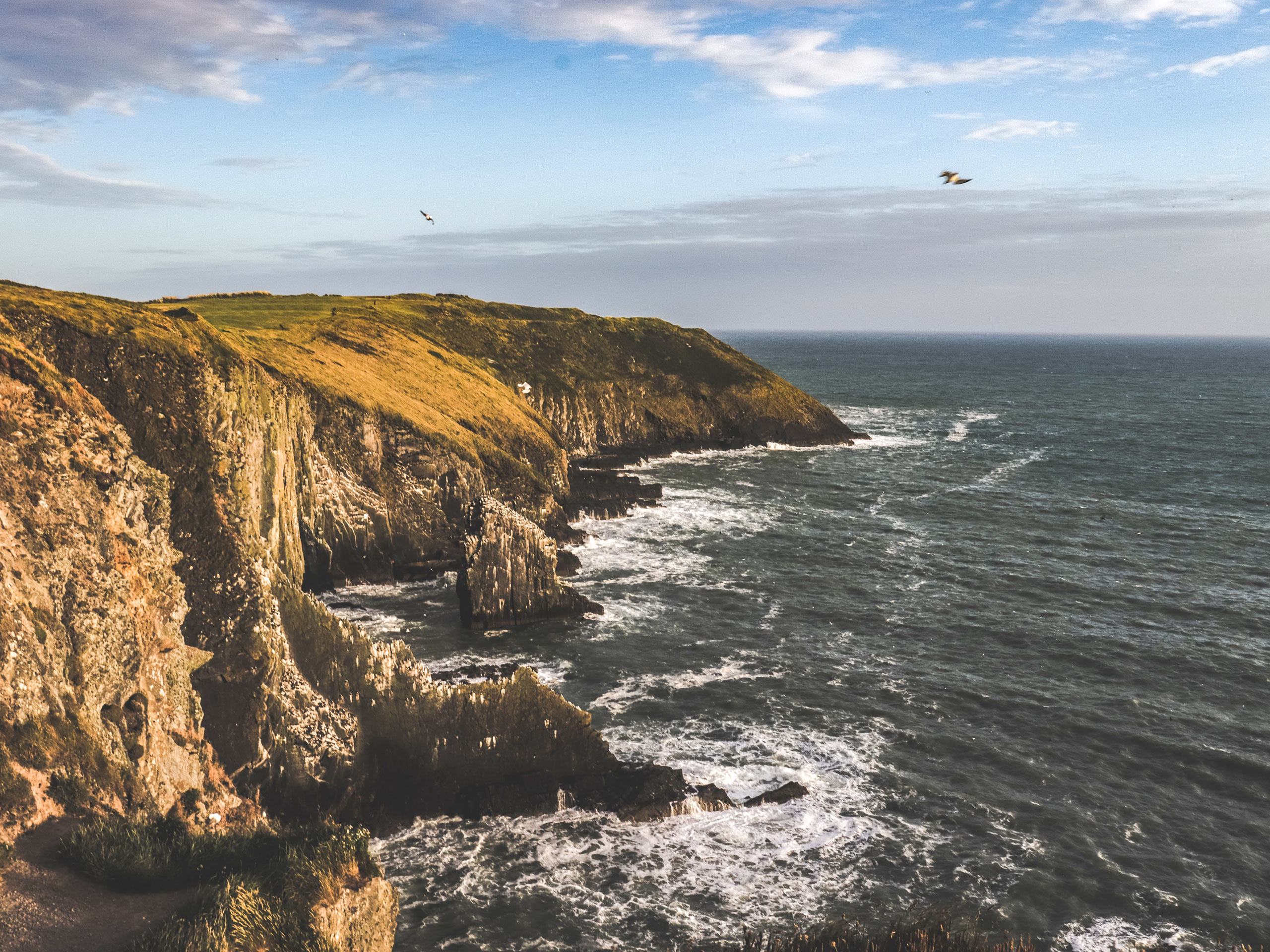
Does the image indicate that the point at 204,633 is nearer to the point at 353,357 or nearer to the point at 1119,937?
the point at 1119,937

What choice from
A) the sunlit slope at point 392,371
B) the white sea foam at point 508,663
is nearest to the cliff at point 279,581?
the sunlit slope at point 392,371

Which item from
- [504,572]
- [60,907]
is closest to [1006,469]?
[504,572]

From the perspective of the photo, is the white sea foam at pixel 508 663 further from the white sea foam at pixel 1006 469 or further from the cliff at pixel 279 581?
the white sea foam at pixel 1006 469

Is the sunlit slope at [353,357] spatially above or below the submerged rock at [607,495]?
above

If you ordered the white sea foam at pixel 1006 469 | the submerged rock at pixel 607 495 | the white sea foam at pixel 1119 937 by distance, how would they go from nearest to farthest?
the white sea foam at pixel 1119 937 → the submerged rock at pixel 607 495 → the white sea foam at pixel 1006 469

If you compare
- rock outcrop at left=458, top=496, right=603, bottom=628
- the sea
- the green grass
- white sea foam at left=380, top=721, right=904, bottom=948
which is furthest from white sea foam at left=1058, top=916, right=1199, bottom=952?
rock outcrop at left=458, top=496, right=603, bottom=628

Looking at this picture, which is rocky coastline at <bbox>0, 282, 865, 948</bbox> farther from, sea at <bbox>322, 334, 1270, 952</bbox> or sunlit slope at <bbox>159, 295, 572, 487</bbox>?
sunlit slope at <bbox>159, 295, 572, 487</bbox>
